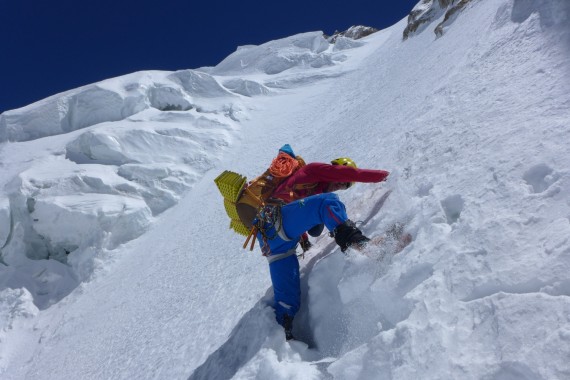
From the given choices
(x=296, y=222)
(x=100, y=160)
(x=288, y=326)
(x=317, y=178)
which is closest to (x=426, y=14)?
(x=100, y=160)

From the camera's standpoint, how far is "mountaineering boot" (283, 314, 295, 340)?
9.84 feet

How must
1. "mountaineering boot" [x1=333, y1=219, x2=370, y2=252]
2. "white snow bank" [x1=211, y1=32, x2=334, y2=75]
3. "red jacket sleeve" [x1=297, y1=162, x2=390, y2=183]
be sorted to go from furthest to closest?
"white snow bank" [x1=211, y1=32, x2=334, y2=75]
"red jacket sleeve" [x1=297, y1=162, x2=390, y2=183]
"mountaineering boot" [x1=333, y1=219, x2=370, y2=252]

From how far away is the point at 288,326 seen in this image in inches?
121

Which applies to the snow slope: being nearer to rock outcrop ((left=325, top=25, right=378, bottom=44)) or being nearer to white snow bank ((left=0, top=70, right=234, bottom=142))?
white snow bank ((left=0, top=70, right=234, bottom=142))

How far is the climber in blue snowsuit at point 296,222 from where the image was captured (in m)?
3.06

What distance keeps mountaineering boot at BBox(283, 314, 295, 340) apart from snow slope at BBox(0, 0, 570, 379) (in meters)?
0.07

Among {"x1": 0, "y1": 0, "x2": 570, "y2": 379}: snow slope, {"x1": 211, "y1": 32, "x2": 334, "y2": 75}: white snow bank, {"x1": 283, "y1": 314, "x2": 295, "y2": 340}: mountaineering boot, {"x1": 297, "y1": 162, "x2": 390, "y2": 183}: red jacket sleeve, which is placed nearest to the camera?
{"x1": 0, "y1": 0, "x2": 570, "y2": 379}: snow slope

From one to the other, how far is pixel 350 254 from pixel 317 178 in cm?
93

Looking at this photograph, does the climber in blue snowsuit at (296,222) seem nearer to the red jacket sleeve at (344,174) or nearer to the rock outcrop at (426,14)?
the red jacket sleeve at (344,174)

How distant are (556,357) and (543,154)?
1255 mm

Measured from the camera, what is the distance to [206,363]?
12.3ft

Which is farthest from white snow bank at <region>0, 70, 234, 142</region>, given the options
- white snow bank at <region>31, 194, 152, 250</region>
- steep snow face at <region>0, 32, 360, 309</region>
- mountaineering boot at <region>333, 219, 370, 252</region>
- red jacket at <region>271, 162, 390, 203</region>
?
mountaineering boot at <region>333, 219, 370, 252</region>

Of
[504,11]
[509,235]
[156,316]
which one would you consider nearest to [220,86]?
[156,316]

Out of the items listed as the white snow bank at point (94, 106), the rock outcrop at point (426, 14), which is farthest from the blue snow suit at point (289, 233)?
the white snow bank at point (94, 106)
